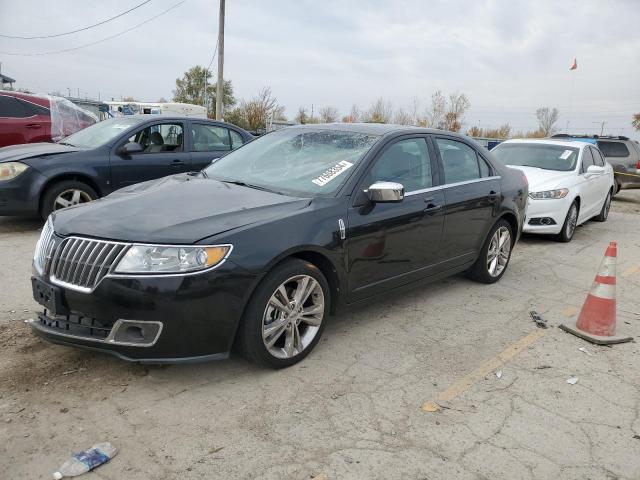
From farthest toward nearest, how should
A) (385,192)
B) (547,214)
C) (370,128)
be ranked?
1. (547,214)
2. (370,128)
3. (385,192)

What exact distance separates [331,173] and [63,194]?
4424 mm

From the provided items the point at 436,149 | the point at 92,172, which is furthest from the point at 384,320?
the point at 92,172

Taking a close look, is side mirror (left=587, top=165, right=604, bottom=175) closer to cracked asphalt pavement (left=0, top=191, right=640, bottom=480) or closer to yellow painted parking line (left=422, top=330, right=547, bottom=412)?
cracked asphalt pavement (left=0, top=191, right=640, bottom=480)

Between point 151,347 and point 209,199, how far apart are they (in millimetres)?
1069

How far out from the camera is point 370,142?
4.01 metres

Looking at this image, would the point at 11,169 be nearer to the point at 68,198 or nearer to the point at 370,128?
the point at 68,198

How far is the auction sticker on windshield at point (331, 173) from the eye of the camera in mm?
3705

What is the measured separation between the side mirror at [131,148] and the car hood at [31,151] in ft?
1.93

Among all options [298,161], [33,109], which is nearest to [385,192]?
[298,161]

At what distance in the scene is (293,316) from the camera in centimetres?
329

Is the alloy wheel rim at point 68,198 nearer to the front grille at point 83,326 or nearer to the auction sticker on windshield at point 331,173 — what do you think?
the front grille at point 83,326

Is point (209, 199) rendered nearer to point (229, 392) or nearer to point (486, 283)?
point (229, 392)

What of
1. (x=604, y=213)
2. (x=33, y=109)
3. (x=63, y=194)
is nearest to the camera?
(x=63, y=194)

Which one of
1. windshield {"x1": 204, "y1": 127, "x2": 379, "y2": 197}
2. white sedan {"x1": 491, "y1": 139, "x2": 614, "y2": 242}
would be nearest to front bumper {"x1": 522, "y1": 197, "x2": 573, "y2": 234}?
white sedan {"x1": 491, "y1": 139, "x2": 614, "y2": 242}
